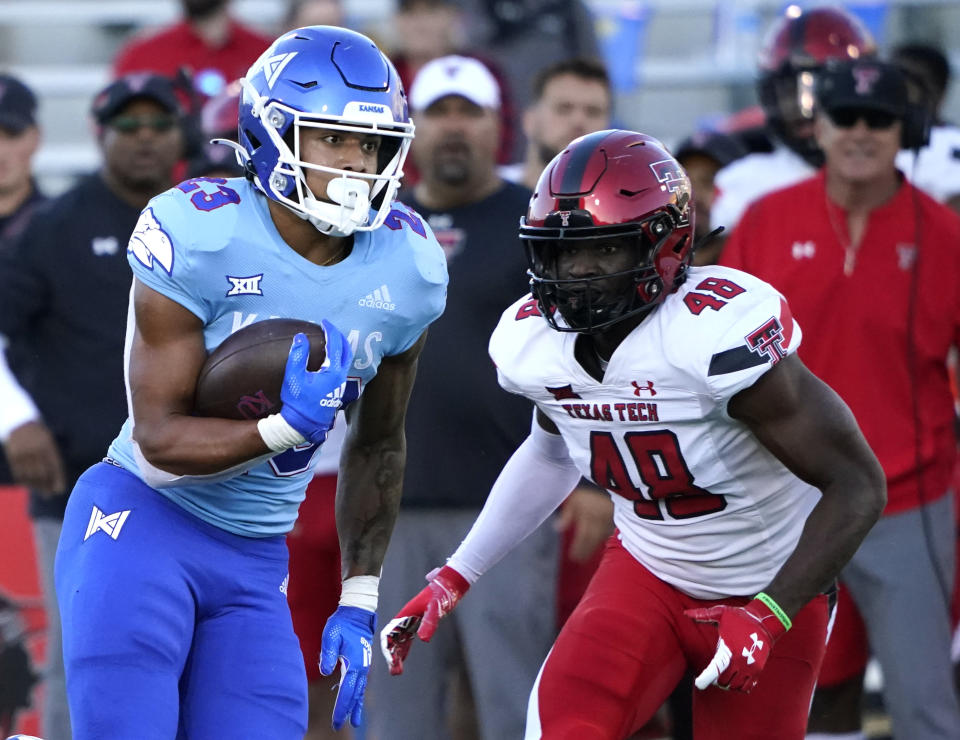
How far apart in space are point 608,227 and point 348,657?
1.08 meters

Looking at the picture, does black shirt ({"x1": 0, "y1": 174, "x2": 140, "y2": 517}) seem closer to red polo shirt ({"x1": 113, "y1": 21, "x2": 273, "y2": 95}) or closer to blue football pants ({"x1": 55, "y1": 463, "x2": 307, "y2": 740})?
blue football pants ({"x1": 55, "y1": 463, "x2": 307, "y2": 740})

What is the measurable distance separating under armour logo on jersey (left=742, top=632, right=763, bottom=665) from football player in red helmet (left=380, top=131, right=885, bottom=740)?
0.06 m

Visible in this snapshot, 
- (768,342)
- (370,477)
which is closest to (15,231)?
(370,477)

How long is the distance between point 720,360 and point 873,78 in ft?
6.37

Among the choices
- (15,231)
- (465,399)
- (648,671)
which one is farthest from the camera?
(15,231)

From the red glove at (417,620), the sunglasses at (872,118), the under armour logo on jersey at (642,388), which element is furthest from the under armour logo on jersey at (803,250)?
the red glove at (417,620)

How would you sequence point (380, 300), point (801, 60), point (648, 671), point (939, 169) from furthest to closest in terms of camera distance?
point (801, 60)
point (939, 169)
point (648, 671)
point (380, 300)

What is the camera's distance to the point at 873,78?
192 inches

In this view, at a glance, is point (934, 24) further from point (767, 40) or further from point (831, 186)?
point (831, 186)

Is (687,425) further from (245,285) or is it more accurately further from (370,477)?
(245,285)

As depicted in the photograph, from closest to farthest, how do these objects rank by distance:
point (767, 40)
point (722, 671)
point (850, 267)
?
1. point (722, 671)
2. point (850, 267)
3. point (767, 40)

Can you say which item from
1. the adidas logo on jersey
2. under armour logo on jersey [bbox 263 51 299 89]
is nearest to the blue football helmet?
under armour logo on jersey [bbox 263 51 299 89]

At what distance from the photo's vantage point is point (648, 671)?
3.48 metres

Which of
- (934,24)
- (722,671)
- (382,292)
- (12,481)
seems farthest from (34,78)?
(722,671)
